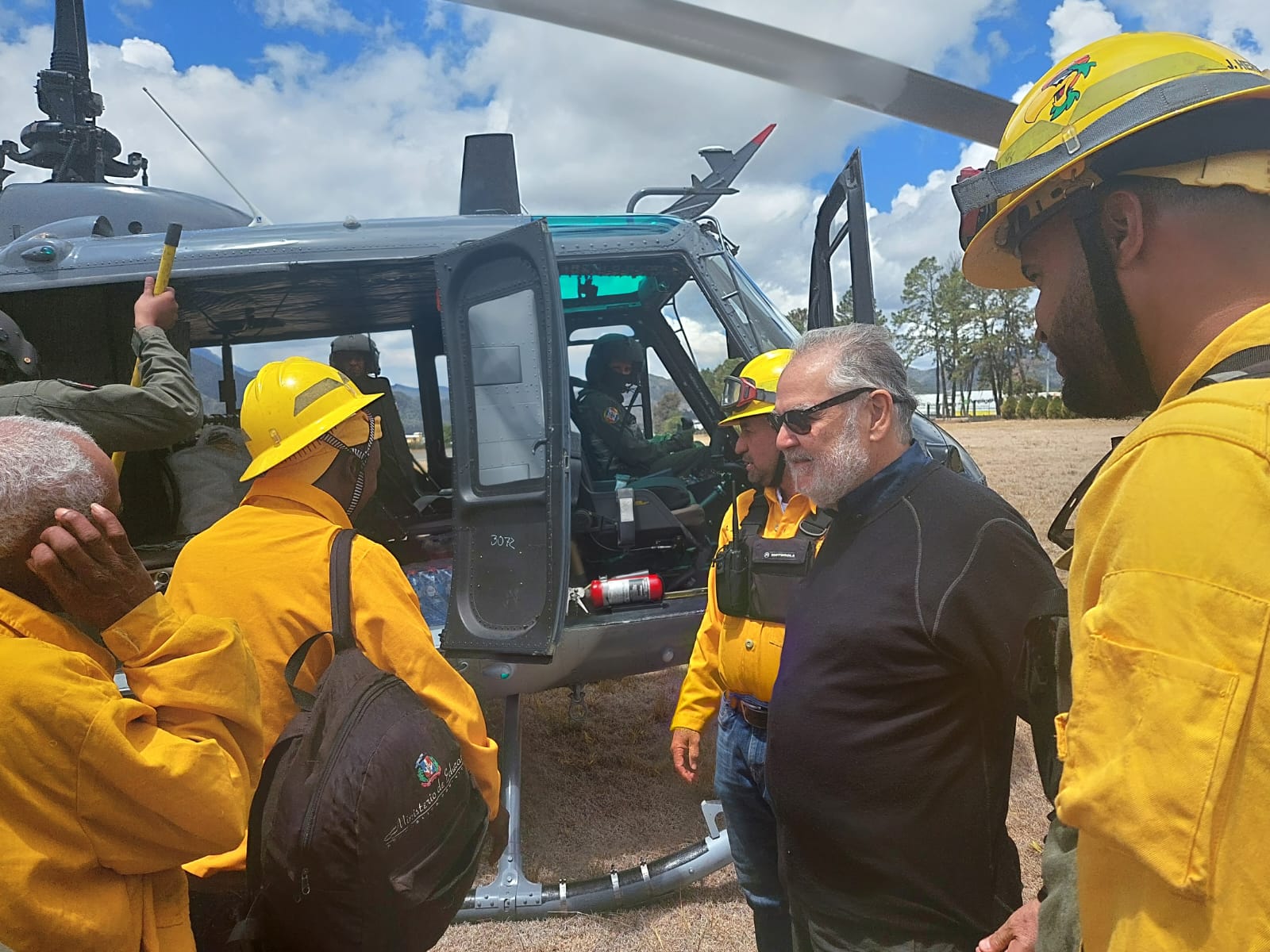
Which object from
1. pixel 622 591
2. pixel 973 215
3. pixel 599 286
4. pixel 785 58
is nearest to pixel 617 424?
pixel 599 286

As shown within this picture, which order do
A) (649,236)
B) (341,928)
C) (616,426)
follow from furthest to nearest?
(616,426)
(649,236)
(341,928)

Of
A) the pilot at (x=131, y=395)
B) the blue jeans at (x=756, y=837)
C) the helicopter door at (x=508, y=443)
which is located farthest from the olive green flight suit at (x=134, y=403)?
the blue jeans at (x=756, y=837)

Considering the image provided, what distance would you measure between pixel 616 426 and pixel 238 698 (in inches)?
136

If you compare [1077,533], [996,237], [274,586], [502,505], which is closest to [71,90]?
[502,505]

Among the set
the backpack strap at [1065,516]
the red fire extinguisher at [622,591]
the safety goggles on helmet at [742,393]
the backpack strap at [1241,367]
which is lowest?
the red fire extinguisher at [622,591]

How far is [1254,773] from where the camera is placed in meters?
0.58

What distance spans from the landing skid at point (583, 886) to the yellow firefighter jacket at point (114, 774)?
1.88 m

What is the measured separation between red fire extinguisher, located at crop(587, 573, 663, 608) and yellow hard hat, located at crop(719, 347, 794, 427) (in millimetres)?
960

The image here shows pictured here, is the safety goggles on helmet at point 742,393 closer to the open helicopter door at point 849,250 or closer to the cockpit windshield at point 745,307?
the open helicopter door at point 849,250

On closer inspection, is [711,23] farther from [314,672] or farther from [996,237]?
[314,672]

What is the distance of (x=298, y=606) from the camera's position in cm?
156

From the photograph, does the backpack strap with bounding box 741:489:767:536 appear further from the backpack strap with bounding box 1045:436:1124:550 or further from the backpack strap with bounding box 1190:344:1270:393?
the backpack strap with bounding box 1190:344:1270:393

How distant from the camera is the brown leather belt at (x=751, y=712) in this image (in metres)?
2.08

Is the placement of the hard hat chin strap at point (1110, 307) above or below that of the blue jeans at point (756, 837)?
above
